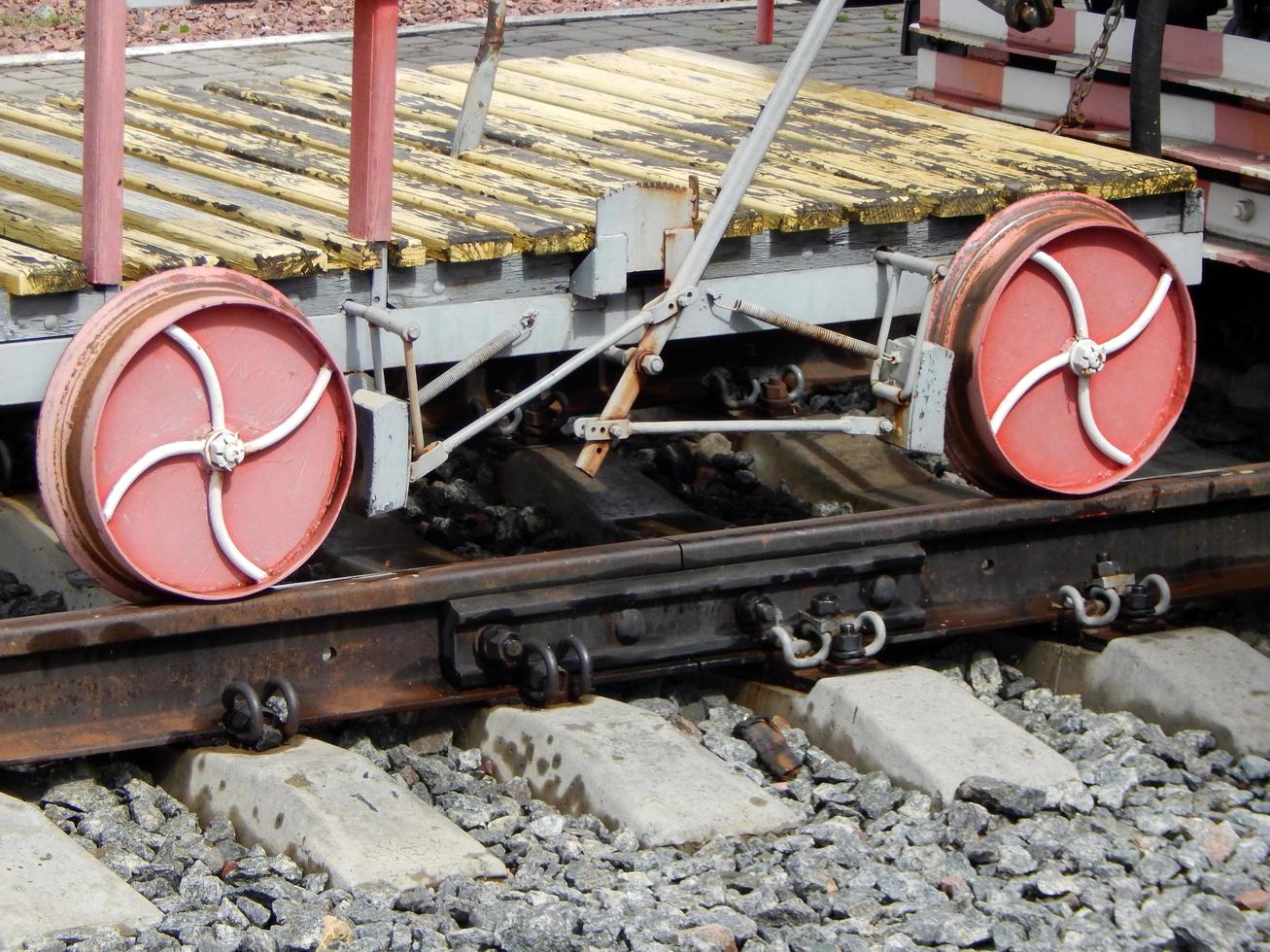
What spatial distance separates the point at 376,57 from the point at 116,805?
59.9 inches

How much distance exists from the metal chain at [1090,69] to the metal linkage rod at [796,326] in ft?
5.19

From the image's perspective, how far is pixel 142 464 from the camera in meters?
3.91

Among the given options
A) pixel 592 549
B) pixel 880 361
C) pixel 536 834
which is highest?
pixel 880 361

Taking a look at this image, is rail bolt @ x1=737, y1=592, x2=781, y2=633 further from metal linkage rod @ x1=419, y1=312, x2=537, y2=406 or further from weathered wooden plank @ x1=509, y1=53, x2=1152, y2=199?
weathered wooden plank @ x1=509, y1=53, x2=1152, y2=199

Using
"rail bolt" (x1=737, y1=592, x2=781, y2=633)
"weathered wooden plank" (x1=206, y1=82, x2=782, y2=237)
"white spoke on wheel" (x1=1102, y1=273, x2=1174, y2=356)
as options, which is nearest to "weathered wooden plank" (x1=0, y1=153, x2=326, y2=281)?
"weathered wooden plank" (x1=206, y1=82, x2=782, y2=237)

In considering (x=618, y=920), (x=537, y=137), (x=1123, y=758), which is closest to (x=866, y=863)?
(x=618, y=920)

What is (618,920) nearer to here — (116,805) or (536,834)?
(536,834)

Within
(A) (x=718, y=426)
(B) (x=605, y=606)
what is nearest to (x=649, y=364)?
(A) (x=718, y=426)

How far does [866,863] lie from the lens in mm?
3859

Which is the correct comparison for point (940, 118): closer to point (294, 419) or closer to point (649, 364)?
point (649, 364)

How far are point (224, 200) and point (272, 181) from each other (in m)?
0.23

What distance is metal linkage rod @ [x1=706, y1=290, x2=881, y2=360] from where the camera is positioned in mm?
4680

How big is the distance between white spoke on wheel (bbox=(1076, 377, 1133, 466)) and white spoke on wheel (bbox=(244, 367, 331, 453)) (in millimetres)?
1801

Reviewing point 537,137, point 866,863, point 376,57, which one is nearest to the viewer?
point 866,863
